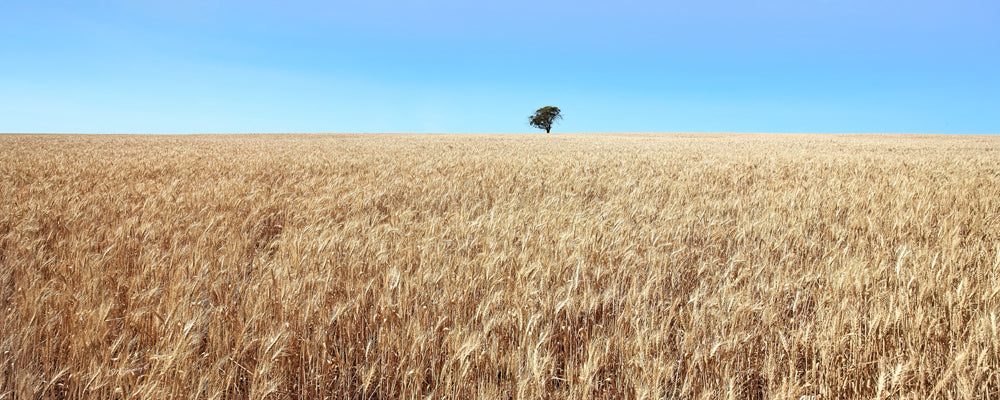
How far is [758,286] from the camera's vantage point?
2266 mm

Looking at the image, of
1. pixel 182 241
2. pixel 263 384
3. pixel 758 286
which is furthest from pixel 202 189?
pixel 758 286

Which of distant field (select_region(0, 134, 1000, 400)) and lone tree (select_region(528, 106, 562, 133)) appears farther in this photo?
lone tree (select_region(528, 106, 562, 133))

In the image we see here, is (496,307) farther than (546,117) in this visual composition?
No

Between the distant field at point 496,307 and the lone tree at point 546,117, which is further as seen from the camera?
the lone tree at point 546,117

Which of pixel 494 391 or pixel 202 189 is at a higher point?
pixel 202 189

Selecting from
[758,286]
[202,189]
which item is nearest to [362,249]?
[758,286]

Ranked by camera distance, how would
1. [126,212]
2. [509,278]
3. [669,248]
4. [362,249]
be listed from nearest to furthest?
[509,278], [362,249], [669,248], [126,212]

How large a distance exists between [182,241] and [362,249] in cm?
144

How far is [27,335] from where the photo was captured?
156 centimetres

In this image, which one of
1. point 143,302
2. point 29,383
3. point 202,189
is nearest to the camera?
point 29,383

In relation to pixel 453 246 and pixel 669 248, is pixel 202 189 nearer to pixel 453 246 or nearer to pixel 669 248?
pixel 453 246

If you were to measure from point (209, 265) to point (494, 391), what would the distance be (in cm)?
199

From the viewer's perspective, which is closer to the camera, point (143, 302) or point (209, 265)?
point (143, 302)

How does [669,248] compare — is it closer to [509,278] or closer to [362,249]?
[509,278]
